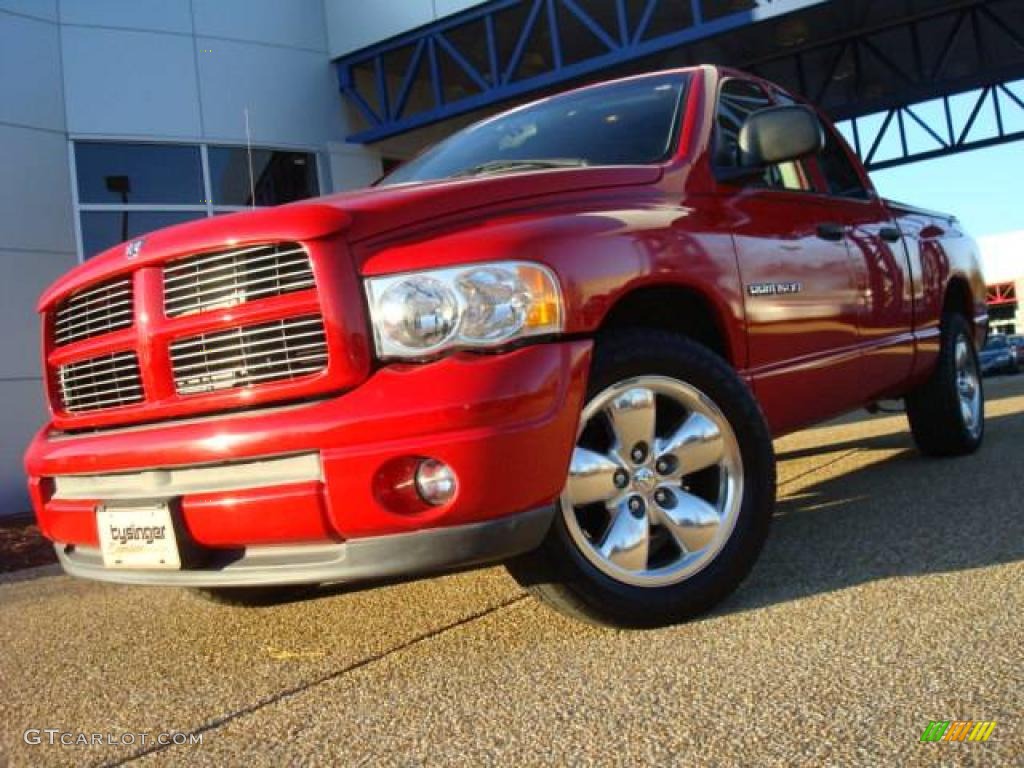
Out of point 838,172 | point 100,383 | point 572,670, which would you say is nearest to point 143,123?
point 838,172

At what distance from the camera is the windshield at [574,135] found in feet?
11.5

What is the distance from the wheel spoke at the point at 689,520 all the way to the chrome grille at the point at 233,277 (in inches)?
47.6

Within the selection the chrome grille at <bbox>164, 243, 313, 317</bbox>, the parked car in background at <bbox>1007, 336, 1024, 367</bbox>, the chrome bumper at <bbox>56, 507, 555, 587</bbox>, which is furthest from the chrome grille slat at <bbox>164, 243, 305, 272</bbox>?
the parked car in background at <bbox>1007, 336, 1024, 367</bbox>

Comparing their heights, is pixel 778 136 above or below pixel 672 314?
above

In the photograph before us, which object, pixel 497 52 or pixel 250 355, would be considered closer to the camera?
pixel 250 355

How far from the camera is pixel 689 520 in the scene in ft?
9.18

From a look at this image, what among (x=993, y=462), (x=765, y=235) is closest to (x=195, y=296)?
(x=765, y=235)

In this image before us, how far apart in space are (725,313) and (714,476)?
0.59 metres

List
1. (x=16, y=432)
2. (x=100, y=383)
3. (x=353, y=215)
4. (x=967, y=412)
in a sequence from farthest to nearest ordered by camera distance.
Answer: (x=16, y=432) → (x=967, y=412) → (x=100, y=383) → (x=353, y=215)

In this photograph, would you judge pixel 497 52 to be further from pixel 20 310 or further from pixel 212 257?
pixel 212 257

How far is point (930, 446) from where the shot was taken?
18.1ft

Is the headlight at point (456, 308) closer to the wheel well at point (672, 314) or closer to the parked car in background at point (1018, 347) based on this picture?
the wheel well at point (672, 314)

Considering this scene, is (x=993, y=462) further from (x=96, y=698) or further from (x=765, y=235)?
(x=96, y=698)

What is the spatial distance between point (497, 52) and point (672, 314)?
9911 millimetres
